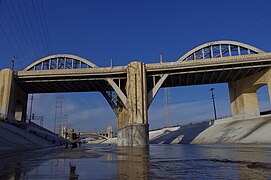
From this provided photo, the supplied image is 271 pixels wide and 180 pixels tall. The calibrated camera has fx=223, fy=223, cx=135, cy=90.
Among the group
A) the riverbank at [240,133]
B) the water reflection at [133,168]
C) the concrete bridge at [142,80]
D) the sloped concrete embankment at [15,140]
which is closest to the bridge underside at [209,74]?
the concrete bridge at [142,80]

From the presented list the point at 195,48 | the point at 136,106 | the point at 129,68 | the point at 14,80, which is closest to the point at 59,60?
the point at 14,80

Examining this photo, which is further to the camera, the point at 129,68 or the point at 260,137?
the point at 129,68

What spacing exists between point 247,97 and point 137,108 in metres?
29.0

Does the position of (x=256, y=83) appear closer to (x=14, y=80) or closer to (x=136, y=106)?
(x=136, y=106)

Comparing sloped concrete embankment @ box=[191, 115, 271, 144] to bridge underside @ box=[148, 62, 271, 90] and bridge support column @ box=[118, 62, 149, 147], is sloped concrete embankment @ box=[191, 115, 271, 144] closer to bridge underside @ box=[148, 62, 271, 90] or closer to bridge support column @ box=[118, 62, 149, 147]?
bridge underside @ box=[148, 62, 271, 90]

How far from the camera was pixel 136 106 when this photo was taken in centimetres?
4584

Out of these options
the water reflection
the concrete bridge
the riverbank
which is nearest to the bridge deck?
the concrete bridge

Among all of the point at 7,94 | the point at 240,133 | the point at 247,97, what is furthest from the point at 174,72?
the point at 7,94

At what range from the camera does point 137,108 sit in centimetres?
4566

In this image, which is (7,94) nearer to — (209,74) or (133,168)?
(209,74)

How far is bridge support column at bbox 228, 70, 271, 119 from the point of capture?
5247 centimetres

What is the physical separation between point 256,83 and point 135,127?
101 ft

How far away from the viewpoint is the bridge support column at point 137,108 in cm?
4334

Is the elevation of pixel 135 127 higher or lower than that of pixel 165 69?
lower
